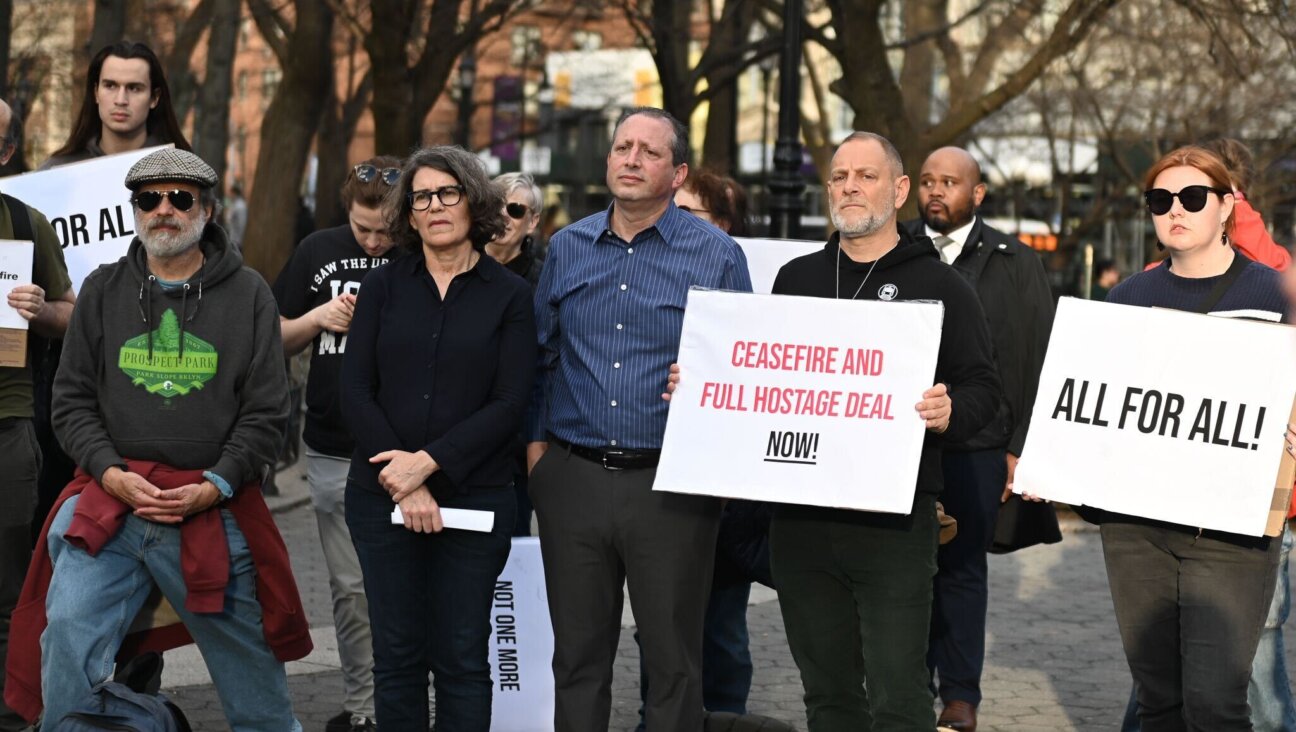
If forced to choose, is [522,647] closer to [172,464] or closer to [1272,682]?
[172,464]

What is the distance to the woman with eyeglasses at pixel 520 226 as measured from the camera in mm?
7562

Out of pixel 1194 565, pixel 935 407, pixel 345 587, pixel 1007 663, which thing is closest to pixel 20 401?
pixel 345 587

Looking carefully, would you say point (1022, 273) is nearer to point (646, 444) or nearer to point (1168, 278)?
point (1168, 278)

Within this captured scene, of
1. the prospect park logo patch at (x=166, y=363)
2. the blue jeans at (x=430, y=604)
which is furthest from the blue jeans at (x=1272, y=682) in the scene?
the prospect park logo patch at (x=166, y=363)

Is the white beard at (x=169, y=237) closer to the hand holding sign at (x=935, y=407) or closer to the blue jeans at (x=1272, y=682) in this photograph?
the hand holding sign at (x=935, y=407)

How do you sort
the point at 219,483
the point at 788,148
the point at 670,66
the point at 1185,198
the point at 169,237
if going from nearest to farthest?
1. the point at 1185,198
2. the point at 219,483
3. the point at 169,237
4. the point at 788,148
5. the point at 670,66

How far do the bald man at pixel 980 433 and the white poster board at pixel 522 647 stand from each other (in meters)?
1.67

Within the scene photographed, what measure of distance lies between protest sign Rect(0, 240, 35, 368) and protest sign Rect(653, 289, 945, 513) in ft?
7.56

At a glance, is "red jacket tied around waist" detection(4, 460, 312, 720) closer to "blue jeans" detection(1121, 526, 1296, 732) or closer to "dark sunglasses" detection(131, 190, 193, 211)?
"dark sunglasses" detection(131, 190, 193, 211)

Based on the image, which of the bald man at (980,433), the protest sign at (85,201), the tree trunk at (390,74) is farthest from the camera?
the tree trunk at (390,74)

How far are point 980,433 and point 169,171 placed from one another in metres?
3.44

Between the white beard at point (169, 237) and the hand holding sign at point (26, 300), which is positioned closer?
the white beard at point (169, 237)

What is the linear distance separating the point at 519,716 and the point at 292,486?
26.9ft

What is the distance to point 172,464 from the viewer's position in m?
5.75
